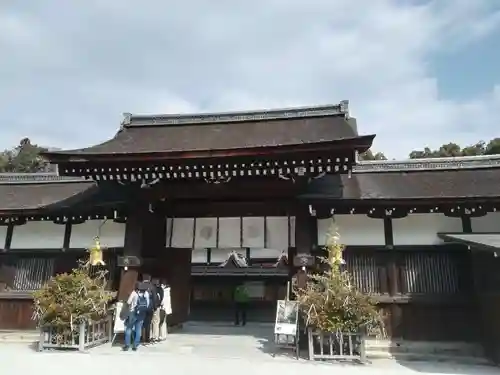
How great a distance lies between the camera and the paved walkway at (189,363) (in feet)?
20.4

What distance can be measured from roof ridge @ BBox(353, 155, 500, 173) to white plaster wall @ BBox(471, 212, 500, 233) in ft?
5.74

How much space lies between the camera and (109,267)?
9.62 metres

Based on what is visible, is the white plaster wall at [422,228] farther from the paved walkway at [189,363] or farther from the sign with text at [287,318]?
the sign with text at [287,318]

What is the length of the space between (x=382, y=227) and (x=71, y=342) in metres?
6.93

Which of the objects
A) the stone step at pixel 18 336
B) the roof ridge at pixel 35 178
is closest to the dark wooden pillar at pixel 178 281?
the stone step at pixel 18 336

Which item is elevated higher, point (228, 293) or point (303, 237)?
point (303, 237)

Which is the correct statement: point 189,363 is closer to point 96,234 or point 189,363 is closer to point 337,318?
point 337,318

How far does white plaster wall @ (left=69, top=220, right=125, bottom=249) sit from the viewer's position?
32.1 ft

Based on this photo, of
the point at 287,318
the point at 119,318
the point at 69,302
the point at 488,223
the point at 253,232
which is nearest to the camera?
the point at 69,302

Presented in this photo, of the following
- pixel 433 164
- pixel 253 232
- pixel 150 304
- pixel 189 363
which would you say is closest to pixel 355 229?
pixel 253 232

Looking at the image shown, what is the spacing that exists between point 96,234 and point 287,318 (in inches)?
206

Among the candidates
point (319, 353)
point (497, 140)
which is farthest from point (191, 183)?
point (497, 140)

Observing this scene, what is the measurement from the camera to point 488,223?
28.6 ft

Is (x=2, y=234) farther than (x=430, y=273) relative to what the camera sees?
Yes
